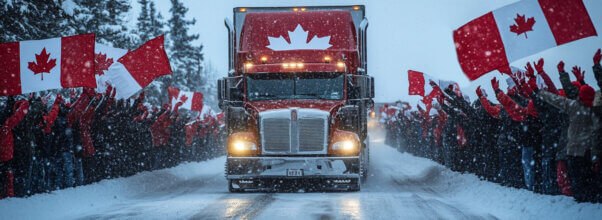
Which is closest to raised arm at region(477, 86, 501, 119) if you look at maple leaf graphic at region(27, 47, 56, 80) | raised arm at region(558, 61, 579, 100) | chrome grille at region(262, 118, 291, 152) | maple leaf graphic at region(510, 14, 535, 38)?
maple leaf graphic at region(510, 14, 535, 38)

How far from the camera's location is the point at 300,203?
11.9 metres

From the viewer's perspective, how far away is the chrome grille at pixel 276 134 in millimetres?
13633

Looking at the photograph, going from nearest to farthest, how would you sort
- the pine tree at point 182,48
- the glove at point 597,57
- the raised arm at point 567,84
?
1. the glove at point 597,57
2. the raised arm at point 567,84
3. the pine tree at point 182,48

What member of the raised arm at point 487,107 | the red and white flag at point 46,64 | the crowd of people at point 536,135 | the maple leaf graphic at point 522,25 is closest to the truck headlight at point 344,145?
the crowd of people at point 536,135

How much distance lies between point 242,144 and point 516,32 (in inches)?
227

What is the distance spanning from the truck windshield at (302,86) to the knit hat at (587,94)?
20.9ft

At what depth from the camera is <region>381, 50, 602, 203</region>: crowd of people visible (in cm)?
876

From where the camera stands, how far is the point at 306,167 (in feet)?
44.3

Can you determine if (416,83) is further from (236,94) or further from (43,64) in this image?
(43,64)

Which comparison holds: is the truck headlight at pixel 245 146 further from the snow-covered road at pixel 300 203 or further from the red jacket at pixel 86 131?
the red jacket at pixel 86 131

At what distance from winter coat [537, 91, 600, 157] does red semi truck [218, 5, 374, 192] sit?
5.21 meters

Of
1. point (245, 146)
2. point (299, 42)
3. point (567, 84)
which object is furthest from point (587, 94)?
point (299, 42)

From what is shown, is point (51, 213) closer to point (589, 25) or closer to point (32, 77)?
point (32, 77)

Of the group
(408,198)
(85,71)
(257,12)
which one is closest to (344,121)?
(408,198)
